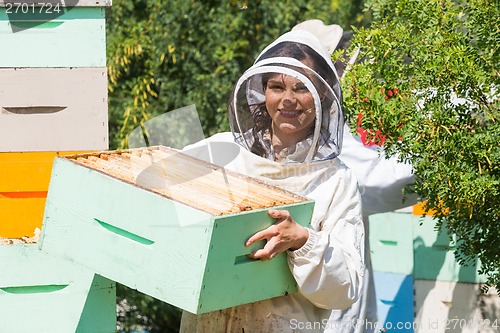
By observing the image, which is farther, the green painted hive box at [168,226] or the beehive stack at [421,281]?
the beehive stack at [421,281]

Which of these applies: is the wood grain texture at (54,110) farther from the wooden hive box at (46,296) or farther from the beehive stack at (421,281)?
the beehive stack at (421,281)

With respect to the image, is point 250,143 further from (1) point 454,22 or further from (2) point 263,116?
(1) point 454,22

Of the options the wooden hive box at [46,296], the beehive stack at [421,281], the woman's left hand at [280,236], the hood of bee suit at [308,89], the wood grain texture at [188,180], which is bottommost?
the beehive stack at [421,281]

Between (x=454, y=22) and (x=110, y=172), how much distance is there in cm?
137

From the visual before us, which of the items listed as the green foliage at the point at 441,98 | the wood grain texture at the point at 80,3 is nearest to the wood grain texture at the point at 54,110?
the wood grain texture at the point at 80,3

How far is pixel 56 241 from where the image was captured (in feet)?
9.08

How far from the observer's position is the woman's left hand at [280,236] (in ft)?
8.50

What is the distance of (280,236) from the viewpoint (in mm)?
2611

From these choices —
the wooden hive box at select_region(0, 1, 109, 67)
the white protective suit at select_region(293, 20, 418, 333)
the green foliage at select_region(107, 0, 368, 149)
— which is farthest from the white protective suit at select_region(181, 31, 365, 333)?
the green foliage at select_region(107, 0, 368, 149)

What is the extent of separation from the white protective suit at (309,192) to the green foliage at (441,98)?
1.19 ft

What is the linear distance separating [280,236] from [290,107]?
534 millimetres

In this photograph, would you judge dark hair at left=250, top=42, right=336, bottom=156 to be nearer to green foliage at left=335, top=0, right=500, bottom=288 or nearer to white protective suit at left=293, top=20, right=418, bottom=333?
green foliage at left=335, top=0, right=500, bottom=288

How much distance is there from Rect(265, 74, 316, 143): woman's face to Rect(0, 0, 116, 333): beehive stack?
59cm

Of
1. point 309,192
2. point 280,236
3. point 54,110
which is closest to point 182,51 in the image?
point 54,110
